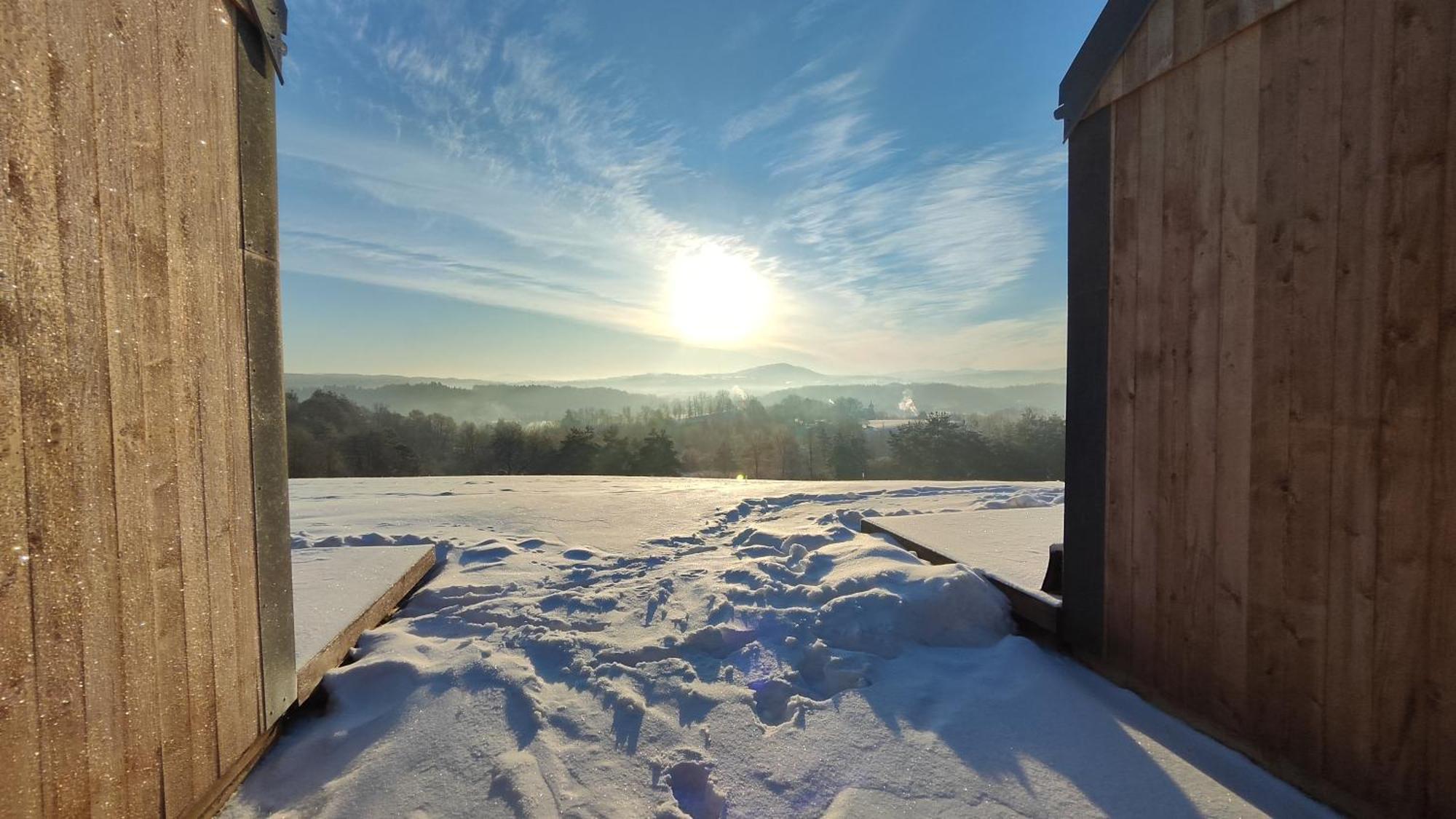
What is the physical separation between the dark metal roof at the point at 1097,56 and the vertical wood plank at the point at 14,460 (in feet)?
9.78

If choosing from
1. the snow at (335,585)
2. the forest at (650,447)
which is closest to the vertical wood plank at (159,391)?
the snow at (335,585)

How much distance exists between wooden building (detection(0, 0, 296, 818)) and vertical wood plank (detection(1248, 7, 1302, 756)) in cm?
286

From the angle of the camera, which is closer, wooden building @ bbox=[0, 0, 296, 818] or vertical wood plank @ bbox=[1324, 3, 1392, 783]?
wooden building @ bbox=[0, 0, 296, 818]

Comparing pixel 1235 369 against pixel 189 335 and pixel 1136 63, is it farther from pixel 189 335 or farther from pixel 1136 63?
pixel 189 335

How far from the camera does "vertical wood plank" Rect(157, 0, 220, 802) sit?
1378 millimetres

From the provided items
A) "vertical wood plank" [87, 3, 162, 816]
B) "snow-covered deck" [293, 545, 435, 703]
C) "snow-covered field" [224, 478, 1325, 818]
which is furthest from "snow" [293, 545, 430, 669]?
"vertical wood plank" [87, 3, 162, 816]

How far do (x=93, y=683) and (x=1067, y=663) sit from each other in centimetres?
296

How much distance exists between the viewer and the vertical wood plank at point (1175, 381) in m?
1.91

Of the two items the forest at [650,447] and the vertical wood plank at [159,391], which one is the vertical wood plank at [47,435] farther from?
the forest at [650,447]

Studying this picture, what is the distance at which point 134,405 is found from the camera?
125 cm

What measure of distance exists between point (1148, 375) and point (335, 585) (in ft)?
12.3

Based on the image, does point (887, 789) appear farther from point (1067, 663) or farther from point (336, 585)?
point (336, 585)

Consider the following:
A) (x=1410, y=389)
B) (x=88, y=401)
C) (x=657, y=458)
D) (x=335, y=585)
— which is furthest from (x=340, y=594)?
(x=657, y=458)

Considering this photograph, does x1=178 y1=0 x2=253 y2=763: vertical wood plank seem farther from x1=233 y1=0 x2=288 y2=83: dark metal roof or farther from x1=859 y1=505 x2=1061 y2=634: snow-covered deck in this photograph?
x1=859 y1=505 x2=1061 y2=634: snow-covered deck
